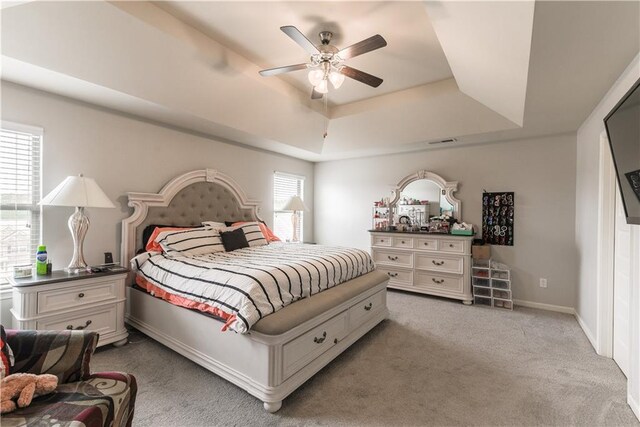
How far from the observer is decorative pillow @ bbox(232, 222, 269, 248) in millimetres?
3736

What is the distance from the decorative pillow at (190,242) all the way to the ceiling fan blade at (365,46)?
2342 mm

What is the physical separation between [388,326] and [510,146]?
310 cm

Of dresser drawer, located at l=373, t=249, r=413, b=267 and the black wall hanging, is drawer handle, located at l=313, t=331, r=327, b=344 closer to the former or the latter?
dresser drawer, located at l=373, t=249, r=413, b=267

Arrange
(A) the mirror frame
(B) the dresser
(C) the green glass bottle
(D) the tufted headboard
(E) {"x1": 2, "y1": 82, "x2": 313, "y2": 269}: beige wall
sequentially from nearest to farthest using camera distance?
(C) the green glass bottle
(E) {"x1": 2, "y1": 82, "x2": 313, "y2": 269}: beige wall
(D) the tufted headboard
(B) the dresser
(A) the mirror frame

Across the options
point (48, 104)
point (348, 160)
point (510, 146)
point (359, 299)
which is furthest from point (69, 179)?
point (510, 146)

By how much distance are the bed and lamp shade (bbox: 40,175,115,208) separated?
562 millimetres

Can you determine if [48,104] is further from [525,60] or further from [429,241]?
[429,241]

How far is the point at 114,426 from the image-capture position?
1.22m

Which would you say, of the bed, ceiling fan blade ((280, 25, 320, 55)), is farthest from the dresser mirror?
ceiling fan blade ((280, 25, 320, 55))

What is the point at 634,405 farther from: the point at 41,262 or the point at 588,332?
the point at 41,262

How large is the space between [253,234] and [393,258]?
2.26 metres

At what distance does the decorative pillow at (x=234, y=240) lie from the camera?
339cm

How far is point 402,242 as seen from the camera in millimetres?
4492

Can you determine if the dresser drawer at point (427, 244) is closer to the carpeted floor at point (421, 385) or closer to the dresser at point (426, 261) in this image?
the dresser at point (426, 261)
